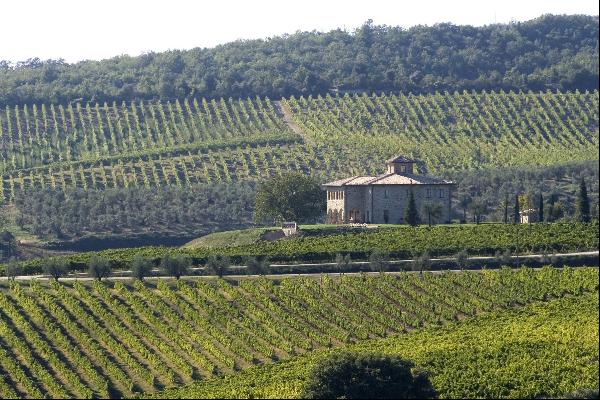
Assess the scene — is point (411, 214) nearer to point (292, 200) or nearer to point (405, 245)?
point (405, 245)

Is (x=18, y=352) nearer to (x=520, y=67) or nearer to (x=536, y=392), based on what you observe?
(x=536, y=392)

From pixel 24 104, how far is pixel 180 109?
17.9 metres

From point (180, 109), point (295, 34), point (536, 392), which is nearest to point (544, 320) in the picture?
point (536, 392)

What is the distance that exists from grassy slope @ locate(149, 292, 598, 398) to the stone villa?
2380cm

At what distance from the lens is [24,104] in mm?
141625

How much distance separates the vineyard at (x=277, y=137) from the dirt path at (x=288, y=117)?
1.13 ft

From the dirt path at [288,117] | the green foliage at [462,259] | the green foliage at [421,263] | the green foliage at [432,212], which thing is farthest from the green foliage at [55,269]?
the dirt path at [288,117]

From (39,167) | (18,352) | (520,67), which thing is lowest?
(18,352)

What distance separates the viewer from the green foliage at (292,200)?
8650 cm

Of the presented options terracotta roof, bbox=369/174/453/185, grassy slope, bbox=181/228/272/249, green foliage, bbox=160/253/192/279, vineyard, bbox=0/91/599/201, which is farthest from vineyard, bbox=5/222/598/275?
vineyard, bbox=0/91/599/201

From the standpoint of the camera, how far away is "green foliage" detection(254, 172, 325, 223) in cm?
8650

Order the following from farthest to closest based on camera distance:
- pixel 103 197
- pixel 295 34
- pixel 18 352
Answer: pixel 295 34, pixel 103 197, pixel 18 352

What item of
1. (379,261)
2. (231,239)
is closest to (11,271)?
(231,239)

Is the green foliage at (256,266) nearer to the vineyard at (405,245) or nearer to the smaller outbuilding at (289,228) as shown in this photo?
the vineyard at (405,245)
